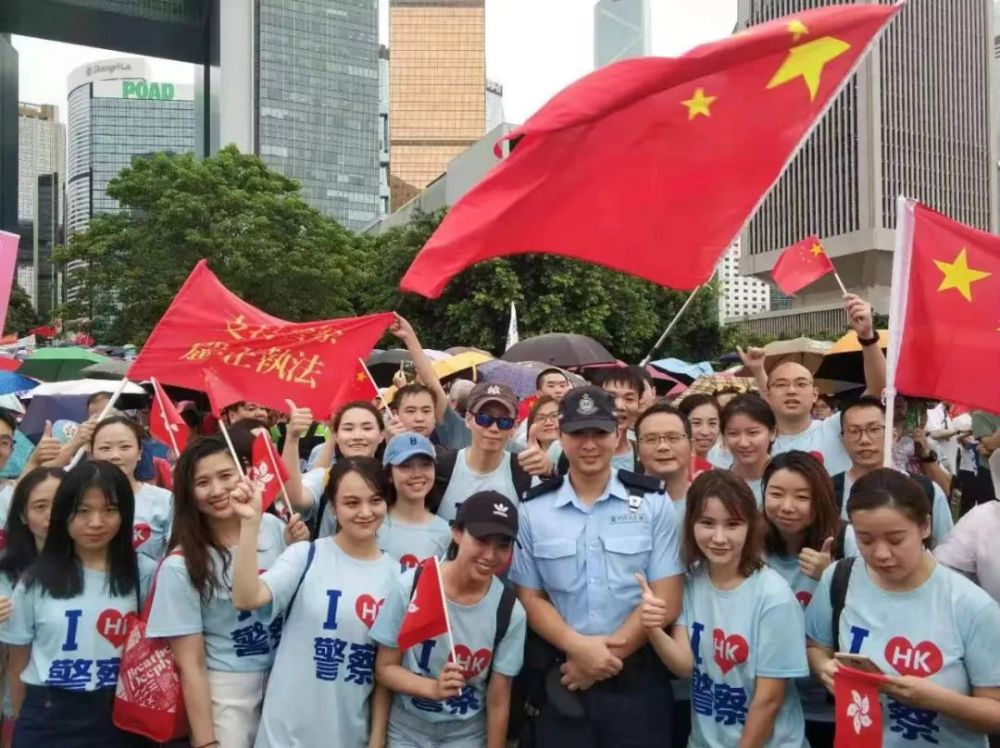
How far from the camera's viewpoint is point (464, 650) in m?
3.40

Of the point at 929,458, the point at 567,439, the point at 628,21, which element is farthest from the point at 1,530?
the point at 628,21

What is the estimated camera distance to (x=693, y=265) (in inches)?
195

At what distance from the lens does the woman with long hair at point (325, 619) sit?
3416 millimetres

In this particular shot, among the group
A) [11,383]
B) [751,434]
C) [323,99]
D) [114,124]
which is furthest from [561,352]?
[114,124]

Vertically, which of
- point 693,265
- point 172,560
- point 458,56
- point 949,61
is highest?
point 458,56

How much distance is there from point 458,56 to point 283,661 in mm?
143167

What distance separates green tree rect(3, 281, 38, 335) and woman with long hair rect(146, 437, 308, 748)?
45.5 m

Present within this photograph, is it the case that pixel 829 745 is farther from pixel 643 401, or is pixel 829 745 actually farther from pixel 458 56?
pixel 458 56

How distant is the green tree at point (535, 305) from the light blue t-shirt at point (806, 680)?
23697 millimetres

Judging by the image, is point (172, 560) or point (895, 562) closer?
point (895, 562)

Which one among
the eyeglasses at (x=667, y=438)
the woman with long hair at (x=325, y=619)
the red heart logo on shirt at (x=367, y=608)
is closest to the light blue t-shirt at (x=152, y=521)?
the woman with long hair at (x=325, y=619)

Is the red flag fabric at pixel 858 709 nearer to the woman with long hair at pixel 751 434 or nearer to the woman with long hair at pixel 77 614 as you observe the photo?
the woman with long hair at pixel 751 434

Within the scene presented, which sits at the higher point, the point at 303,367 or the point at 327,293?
the point at 327,293

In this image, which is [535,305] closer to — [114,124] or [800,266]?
[800,266]
